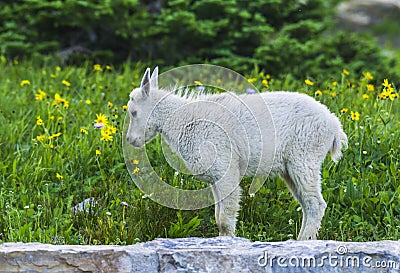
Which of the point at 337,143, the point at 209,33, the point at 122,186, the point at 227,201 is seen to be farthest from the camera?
the point at 209,33

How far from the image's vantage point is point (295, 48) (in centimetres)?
877

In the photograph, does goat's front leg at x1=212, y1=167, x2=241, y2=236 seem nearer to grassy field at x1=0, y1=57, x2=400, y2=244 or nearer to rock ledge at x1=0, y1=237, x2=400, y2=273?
Result: grassy field at x1=0, y1=57, x2=400, y2=244

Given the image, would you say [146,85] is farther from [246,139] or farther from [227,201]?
[227,201]

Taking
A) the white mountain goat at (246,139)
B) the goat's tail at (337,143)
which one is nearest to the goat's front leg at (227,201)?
the white mountain goat at (246,139)

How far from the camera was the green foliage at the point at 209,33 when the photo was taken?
8.82 metres

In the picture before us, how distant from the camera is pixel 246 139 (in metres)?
4.86

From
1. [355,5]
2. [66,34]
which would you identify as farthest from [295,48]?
[355,5]

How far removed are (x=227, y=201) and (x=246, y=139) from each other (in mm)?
467

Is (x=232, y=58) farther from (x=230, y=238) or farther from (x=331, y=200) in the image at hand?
(x=230, y=238)

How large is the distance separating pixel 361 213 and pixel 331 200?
0.88ft

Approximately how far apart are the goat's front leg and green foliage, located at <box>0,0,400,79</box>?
13.3ft

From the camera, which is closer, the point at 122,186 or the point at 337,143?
the point at 337,143

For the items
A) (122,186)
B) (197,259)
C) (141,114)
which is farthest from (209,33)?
(197,259)

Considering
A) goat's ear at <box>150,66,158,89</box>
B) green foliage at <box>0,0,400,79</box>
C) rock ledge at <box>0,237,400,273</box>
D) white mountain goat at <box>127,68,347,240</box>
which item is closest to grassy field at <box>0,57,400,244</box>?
white mountain goat at <box>127,68,347,240</box>
